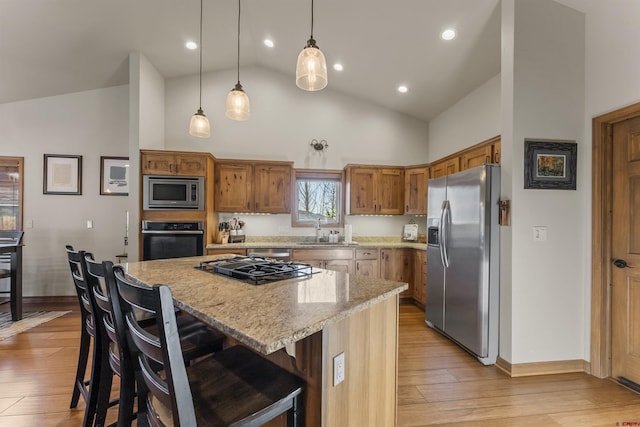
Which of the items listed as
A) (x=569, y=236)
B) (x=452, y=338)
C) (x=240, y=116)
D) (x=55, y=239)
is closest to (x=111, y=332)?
(x=240, y=116)

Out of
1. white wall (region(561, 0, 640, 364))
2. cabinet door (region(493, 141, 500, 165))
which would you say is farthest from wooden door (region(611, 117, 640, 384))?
cabinet door (region(493, 141, 500, 165))

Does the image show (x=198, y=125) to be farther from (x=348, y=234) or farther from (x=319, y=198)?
(x=348, y=234)

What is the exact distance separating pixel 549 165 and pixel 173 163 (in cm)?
411

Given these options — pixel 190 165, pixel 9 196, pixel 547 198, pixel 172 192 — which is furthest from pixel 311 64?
pixel 9 196

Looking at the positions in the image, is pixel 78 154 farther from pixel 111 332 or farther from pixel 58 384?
pixel 111 332

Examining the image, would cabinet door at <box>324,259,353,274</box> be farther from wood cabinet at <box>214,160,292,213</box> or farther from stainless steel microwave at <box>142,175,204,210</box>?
stainless steel microwave at <box>142,175,204,210</box>

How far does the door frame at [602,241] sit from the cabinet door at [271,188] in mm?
3462

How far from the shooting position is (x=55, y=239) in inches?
163

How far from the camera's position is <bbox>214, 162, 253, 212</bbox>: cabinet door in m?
4.29

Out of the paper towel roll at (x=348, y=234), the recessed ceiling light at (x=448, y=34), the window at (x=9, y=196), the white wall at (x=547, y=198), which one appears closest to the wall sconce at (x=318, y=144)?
the paper towel roll at (x=348, y=234)

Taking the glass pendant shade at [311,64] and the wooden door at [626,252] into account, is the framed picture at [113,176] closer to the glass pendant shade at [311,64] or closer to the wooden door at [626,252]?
the glass pendant shade at [311,64]

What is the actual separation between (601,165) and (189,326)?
3331mm

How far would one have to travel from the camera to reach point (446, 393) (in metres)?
2.10

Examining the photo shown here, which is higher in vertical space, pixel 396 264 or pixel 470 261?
pixel 470 261
